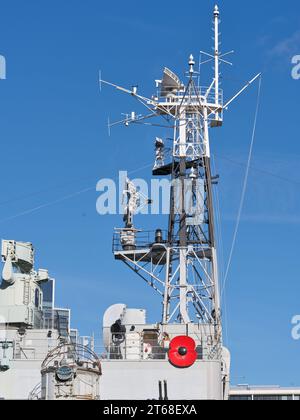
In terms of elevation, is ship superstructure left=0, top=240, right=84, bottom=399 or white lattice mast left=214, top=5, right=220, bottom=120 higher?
white lattice mast left=214, top=5, right=220, bottom=120

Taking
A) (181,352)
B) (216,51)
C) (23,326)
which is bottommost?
(181,352)

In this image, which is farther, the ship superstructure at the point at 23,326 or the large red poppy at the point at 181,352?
the ship superstructure at the point at 23,326

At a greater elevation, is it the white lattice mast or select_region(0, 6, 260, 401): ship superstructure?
the white lattice mast

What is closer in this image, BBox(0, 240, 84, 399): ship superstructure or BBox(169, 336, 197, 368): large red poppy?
BBox(169, 336, 197, 368): large red poppy

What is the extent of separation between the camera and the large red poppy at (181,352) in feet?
115

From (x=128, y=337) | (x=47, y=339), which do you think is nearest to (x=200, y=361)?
(x=128, y=337)

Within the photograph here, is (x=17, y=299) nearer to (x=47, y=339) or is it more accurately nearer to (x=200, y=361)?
(x=47, y=339)

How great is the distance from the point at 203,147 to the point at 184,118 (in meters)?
1.42

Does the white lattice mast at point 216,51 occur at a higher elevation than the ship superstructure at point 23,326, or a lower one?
higher

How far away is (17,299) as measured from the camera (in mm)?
40062

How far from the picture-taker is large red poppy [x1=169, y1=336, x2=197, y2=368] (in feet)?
115

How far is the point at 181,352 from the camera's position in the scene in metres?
35.2
